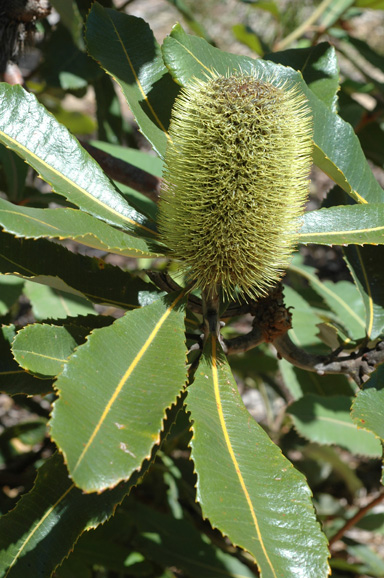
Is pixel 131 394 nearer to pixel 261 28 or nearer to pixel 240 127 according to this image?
pixel 240 127

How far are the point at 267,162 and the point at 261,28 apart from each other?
16.3 ft

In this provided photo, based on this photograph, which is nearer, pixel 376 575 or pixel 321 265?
pixel 376 575

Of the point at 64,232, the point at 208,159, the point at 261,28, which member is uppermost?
the point at 208,159

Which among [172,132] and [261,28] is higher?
[172,132]

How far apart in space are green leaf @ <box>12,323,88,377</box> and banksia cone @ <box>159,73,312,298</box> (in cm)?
25

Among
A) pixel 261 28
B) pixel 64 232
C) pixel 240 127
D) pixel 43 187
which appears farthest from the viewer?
pixel 261 28

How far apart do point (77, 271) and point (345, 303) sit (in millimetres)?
971

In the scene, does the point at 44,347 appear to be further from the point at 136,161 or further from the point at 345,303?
the point at 345,303

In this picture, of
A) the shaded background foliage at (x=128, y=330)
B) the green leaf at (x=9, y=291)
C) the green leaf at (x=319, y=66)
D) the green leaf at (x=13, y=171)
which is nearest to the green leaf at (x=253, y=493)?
the shaded background foliage at (x=128, y=330)

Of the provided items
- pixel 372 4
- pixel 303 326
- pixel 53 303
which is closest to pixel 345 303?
pixel 303 326

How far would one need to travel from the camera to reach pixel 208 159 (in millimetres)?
1006

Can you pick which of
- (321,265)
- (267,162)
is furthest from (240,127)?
(321,265)

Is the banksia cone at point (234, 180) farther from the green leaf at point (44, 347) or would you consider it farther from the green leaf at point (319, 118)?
the green leaf at point (44, 347)

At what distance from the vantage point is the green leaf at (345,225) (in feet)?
3.48
